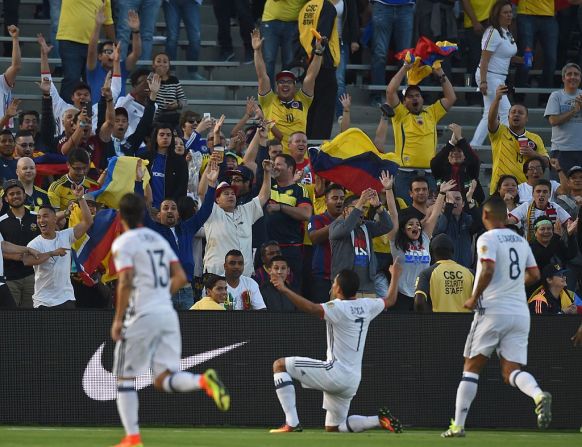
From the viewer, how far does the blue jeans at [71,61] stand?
63.8ft

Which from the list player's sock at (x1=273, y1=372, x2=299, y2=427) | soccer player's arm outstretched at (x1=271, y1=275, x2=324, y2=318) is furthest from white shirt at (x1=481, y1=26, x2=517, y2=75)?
player's sock at (x1=273, y1=372, x2=299, y2=427)

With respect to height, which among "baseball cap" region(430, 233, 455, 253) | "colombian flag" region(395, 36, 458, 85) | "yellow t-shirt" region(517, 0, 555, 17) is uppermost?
"yellow t-shirt" region(517, 0, 555, 17)

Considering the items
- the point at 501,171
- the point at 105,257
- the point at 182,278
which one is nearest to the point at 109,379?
the point at 105,257

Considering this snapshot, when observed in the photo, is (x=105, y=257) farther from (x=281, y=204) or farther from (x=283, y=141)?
(x=283, y=141)

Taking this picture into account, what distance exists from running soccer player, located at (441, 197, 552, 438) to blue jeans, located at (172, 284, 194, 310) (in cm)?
431

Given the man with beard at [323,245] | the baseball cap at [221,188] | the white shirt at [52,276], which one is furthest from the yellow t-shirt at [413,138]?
the white shirt at [52,276]

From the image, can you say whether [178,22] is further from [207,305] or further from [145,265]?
[145,265]

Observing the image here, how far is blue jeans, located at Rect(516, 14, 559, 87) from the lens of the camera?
864 inches

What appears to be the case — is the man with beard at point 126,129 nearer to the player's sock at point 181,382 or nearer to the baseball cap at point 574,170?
the baseball cap at point 574,170

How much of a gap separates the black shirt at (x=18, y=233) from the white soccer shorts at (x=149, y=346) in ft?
17.0

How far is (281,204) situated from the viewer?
1691 cm

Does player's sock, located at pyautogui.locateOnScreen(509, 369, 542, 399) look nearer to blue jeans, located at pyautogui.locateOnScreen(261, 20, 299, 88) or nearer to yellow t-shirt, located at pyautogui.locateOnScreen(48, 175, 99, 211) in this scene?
yellow t-shirt, located at pyautogui.locateOnScreen(48, 175, 99, 211)

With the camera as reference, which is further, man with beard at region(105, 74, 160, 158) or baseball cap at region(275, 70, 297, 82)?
baseball cap at region(275, 70, 297, 82)

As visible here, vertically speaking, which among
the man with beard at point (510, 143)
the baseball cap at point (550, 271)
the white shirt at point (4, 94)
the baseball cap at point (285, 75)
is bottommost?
the baseball cap at point (550, 271)
